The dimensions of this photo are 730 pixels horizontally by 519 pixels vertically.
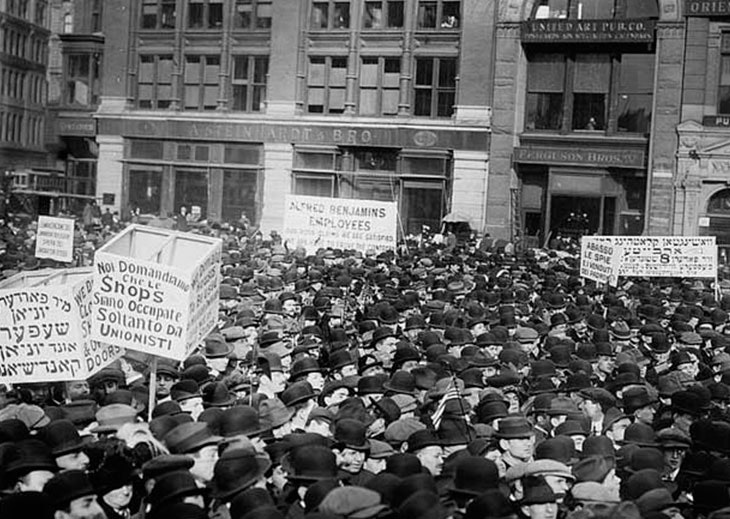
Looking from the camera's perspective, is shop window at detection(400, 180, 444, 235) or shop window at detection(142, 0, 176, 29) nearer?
shop window at detection(400, 180, 444, 235)

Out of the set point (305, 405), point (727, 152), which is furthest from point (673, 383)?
point (727, 152)

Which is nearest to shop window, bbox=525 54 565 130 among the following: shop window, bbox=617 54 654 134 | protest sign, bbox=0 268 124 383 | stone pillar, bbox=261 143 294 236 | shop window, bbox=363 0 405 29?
shop window, bbox=617 54 654 134

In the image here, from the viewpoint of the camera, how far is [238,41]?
42875 mm

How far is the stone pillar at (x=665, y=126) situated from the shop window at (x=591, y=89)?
2131mm

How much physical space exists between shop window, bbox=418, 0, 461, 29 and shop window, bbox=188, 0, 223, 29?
25.9 ft

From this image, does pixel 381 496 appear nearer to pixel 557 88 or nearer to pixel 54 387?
pixel 54 387

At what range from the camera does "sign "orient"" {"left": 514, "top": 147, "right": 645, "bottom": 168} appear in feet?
123

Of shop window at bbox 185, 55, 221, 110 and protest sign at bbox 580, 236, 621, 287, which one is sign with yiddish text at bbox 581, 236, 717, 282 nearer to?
protest sign at bbox 580, 236, 621, 287

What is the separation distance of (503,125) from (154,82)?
13.9 m

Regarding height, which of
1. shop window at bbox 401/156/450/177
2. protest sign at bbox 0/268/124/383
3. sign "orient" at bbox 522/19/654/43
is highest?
sign "orient" at bbox 522/19/654/43

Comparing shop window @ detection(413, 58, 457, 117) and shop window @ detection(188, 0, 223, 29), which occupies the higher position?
shop window @ detection(188, 0, 223, 29)

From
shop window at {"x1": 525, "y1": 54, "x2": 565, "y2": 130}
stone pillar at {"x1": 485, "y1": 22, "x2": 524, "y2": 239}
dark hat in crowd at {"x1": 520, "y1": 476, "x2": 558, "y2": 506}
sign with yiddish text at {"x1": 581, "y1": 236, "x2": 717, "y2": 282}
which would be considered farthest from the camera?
shop window at {"x1": 525, "y1": 54, "x2": 565, "y2": 130}

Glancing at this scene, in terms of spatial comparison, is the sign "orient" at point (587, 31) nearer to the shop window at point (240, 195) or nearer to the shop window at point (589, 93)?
the shop window at point (589, 93)

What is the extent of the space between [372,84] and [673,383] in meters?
30.7
